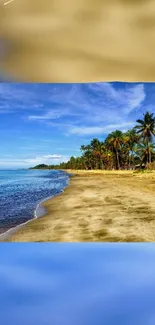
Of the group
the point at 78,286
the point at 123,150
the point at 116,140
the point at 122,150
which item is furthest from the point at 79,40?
the point at 122,150

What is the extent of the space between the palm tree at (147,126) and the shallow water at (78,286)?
24786 millimetres

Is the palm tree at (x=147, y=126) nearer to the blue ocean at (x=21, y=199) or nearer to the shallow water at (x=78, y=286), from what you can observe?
the blue ocean at (x=21, y=199)

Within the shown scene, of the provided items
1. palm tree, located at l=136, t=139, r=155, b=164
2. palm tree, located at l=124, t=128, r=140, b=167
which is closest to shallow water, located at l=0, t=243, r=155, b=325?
palm tree, located at l=136, t=139, r=155, b=164

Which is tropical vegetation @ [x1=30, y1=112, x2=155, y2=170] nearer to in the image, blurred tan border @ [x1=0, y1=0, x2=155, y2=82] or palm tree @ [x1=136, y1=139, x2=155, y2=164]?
palm tree @ [x1=136, y1=139, x2=155, y2=164]

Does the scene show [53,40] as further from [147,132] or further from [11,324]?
[147,132]

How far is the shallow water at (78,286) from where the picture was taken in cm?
125

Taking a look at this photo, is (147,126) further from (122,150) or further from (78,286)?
(78,286)

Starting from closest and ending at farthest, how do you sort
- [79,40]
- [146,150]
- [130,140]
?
[79,40], [146,150], [130,140]

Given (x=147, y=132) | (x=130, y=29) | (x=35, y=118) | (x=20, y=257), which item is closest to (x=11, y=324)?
(x=20, y=257)

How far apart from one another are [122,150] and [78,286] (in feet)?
111

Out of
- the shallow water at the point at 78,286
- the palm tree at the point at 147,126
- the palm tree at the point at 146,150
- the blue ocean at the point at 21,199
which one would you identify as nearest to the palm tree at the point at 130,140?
the palm tree at the point at 146,150

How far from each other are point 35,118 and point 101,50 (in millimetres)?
30032

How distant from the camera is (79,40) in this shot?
259cm

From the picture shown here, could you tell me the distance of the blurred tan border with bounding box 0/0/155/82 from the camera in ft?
6.80
